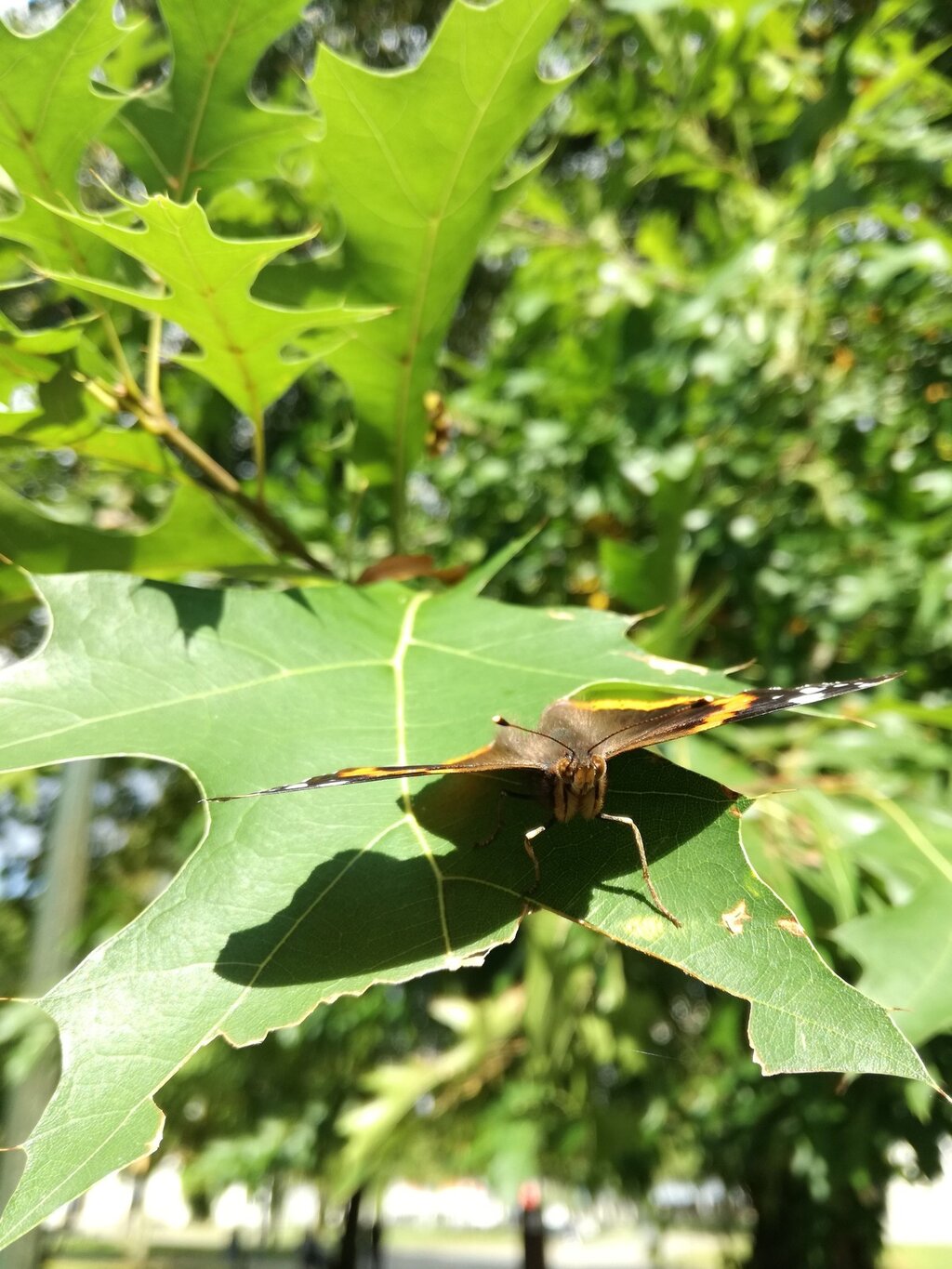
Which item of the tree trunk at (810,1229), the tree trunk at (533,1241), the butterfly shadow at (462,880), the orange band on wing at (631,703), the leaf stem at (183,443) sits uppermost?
the leaf stem at (183,443)

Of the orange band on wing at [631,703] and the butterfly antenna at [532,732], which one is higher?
the orange band on wing at [631,703]

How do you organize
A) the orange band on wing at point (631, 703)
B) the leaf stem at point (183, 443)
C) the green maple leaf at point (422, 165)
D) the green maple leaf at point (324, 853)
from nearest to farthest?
the green maple leaf at point (324, 853)
the orange band on wing at point (631, 703)
the green maple leaf at point (422, 165)
the leaf stem at point (183, 443)

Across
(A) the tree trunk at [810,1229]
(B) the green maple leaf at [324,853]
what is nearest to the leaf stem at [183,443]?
(B) the green maple leaf at [324,853]

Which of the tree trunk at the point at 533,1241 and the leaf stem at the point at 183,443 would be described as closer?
the leaf stem at the point at 183,443

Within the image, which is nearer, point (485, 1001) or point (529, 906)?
point (529, 906)

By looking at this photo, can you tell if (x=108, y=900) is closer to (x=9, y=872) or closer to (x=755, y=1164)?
(x=9, y=872)

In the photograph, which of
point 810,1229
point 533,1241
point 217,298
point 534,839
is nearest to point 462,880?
point 534,839

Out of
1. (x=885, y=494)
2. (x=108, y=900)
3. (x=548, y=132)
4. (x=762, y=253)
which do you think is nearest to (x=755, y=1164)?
(x=108, y=900)

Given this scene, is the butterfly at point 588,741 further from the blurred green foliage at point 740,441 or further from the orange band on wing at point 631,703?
the blurred green foliage at point 740,441
